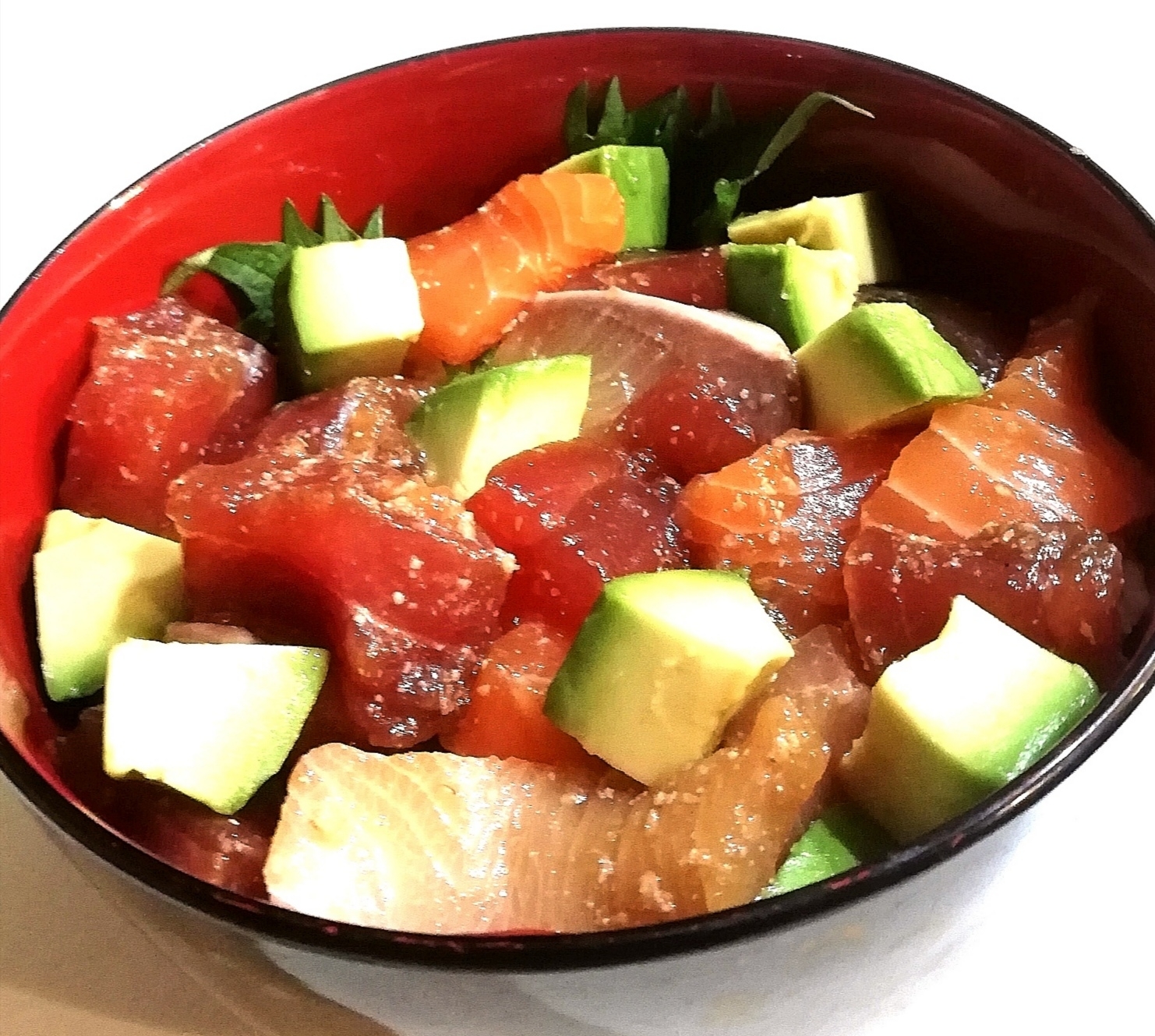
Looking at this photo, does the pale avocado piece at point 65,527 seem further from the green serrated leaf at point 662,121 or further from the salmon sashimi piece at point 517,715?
the green serrated leaf at point 662,121

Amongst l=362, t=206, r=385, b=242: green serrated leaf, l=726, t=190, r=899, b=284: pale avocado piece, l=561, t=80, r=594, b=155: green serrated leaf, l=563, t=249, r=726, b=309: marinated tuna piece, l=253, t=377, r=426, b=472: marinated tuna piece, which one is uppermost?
l=561, t=80, r=594, b=155: green serrated leaf

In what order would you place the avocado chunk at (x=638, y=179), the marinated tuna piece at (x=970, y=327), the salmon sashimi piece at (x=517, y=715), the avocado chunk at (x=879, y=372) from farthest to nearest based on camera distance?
the avocado chunk at (x=638, y=179) → the marinated tuna piece at (x=970, y=327) → the avocado chunk at (x=879, y=372) → the salmon sashimi piece at (x=517, y=715)

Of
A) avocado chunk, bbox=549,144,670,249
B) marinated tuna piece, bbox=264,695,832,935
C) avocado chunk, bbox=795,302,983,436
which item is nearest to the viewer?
marinated tuna piece, bbox=264,695,832,935

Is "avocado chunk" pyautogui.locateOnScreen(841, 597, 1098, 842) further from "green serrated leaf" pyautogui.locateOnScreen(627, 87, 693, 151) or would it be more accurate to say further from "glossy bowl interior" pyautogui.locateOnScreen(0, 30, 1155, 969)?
"green serrated leaf" pyautogui.locateOnScreen(627, 87, 693, 151)

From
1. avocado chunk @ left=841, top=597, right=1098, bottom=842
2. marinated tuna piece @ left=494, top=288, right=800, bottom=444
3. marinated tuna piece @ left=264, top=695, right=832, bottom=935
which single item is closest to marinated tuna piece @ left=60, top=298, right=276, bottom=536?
marinated tuna piece @ left=494, top=288, right=800, bottom=444

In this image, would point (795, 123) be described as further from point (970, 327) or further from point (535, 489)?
point (535, 489)

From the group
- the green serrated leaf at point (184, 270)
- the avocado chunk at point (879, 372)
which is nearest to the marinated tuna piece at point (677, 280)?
the avocado chunk at point (879, 372)
